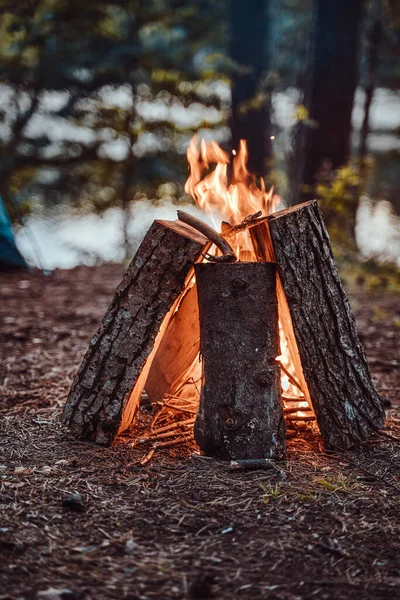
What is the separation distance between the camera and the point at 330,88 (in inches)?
356

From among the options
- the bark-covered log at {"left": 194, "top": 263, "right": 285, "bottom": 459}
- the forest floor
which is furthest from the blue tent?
the bark-covered log at {"left": 194, "top": 263, "right": 285, "bottom": 459}

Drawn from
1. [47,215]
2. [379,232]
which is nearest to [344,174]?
[379,232]

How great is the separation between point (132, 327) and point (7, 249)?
5.99m

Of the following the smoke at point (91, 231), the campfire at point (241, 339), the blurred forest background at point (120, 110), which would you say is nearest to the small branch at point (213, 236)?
the campfire at point (241, 339)

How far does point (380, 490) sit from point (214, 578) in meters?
1.08

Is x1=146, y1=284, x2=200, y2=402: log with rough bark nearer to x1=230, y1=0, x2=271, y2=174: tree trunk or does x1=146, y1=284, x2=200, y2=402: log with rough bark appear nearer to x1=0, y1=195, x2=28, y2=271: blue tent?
x1=0, y1=195, x2=28, y2=271: blue tent

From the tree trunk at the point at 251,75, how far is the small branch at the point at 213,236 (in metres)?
7.26

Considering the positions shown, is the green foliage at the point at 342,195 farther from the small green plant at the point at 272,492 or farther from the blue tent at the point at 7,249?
the small green plant at the point at 272,492

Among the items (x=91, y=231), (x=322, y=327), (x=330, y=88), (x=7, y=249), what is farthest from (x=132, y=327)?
(x=91, y=231)

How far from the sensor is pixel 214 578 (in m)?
2.03

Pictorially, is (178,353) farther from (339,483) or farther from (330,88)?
(330,88)

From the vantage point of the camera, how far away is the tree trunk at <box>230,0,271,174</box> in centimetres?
1030

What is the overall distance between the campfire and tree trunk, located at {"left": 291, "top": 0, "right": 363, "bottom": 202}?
602cm

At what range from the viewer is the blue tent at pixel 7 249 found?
8109 millimetres
